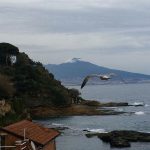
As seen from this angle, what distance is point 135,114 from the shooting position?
136125mm

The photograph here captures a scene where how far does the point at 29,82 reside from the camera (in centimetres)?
13475

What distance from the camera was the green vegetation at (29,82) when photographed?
134 metres

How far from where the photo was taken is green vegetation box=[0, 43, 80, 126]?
134125 mm

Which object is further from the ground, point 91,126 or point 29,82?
point 29,82

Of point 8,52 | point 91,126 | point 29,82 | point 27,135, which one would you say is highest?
point 8,52

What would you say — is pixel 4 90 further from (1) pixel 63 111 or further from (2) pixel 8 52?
(2) pixel 8 52

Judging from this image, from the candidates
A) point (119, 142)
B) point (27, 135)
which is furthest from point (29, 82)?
point (27, 135)

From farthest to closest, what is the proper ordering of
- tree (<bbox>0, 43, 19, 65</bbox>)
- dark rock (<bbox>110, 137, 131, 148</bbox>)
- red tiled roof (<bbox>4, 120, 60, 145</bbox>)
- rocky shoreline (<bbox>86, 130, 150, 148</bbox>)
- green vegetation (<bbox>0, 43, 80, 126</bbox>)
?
tree (<bbox>0, 43, 19, 65</bbox>) < green vegetation (<bbox>0, 43, 80, 126</bbox>) < rocky shoreline (<bbox>86, 130, 150, 148</bbox>) < dark rock (<bbox>110, 137, 131, 148</bbox>) < red tiled roof (<bbox>4, 120, 60, 145</bbox>)

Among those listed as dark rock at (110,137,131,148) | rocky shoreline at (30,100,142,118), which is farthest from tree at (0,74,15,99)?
dark rock at (110,137,131,148)

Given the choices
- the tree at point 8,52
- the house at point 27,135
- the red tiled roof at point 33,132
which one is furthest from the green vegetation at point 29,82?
the house at point 27,135

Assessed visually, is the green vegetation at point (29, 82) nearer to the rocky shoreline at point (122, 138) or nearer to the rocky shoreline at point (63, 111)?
the rocky shoreline at point (63, 111)

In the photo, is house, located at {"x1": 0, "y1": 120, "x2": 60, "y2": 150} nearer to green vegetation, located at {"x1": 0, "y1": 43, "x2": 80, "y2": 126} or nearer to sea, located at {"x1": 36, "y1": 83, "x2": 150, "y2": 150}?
sea, located at {"x1": 36, "y1": 83, "x2": 150, "y2": 150}

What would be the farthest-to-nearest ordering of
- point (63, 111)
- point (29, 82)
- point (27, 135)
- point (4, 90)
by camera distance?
point (29, 82), point (63, 111), point (4, 90), point (27, 135)

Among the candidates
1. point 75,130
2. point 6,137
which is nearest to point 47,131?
point 6,137
